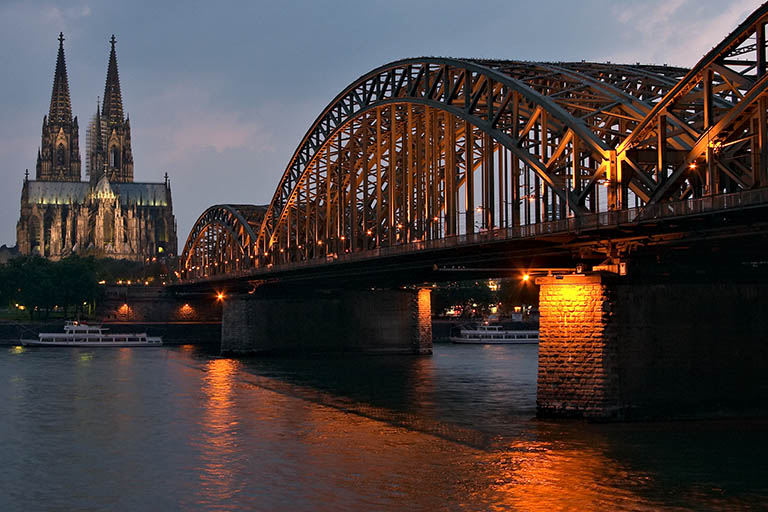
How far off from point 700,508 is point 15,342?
385 feet

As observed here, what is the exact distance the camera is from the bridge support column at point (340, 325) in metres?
106

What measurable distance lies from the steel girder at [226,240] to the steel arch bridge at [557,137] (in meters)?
27.6

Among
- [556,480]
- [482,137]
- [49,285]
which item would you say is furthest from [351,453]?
[49,285]

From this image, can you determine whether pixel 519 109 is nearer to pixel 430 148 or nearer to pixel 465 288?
pixel 430 148

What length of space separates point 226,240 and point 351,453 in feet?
346

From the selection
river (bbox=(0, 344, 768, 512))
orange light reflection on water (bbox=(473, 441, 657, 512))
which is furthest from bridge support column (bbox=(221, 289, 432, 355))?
orange light reflection on water (bbox=(473, 441, 657, 512))

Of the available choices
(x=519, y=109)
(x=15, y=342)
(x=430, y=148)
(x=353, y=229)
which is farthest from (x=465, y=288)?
(x=519, y=109)

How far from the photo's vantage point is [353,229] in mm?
86625

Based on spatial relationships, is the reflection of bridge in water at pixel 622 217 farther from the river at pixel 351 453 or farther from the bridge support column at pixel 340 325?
the bridge support column at pixel 340 325

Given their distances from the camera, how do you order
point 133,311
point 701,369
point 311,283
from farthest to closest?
point 133,311, point 311,283, point 701,369

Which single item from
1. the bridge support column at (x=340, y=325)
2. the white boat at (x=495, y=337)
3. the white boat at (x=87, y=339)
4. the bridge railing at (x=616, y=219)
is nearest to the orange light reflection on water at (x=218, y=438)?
the bridge railing at (x=616, y=219)

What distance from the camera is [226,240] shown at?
146 m

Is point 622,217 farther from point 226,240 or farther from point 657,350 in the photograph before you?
point 226,240

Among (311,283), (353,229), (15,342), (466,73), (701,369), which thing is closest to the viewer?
(701,369)
